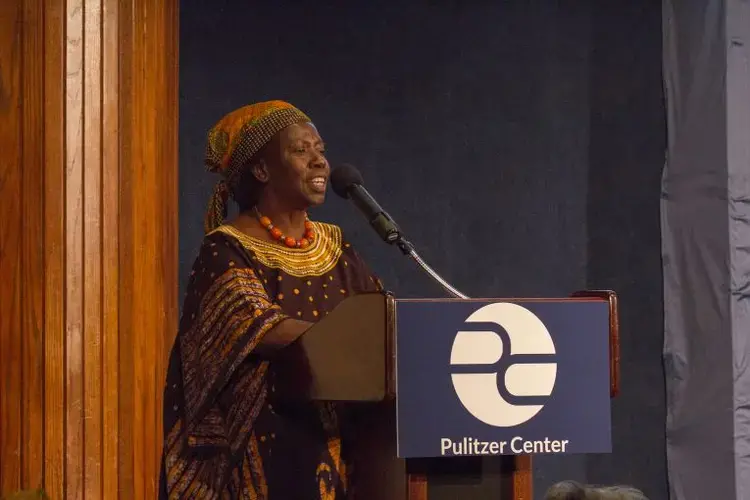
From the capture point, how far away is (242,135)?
229 centimetres

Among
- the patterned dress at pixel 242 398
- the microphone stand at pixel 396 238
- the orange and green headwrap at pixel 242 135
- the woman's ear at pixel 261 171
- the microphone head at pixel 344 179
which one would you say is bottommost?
the patterned dress at pixel 242 398

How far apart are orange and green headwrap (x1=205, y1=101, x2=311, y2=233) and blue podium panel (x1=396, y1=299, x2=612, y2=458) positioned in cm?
69

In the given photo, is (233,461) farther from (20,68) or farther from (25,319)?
(20,68)

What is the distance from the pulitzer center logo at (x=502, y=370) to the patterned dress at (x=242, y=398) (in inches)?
16.0

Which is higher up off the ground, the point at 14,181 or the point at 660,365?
the point at 14,181

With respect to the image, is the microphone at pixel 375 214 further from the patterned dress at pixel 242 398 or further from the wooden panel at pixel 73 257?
the wooden panel at pixel 73 257

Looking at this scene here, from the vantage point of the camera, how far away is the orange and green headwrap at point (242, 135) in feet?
7.48

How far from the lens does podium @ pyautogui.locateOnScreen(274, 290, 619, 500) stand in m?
1.70

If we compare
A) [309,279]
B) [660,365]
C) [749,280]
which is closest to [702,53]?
[749,280]

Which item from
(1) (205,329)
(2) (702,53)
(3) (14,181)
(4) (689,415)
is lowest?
(4) (689,415)

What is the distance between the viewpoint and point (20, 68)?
8.30 ft

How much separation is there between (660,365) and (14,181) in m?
2.44

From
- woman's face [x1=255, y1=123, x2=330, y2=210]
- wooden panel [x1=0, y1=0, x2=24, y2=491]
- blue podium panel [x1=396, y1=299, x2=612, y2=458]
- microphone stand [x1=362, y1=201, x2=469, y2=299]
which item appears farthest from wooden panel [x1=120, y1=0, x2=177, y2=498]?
blue podium panel [x1=396, y1=299, x2=612, y2=458]

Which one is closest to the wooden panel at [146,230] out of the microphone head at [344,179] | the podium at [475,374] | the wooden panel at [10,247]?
the wooden panel at [10,247]
